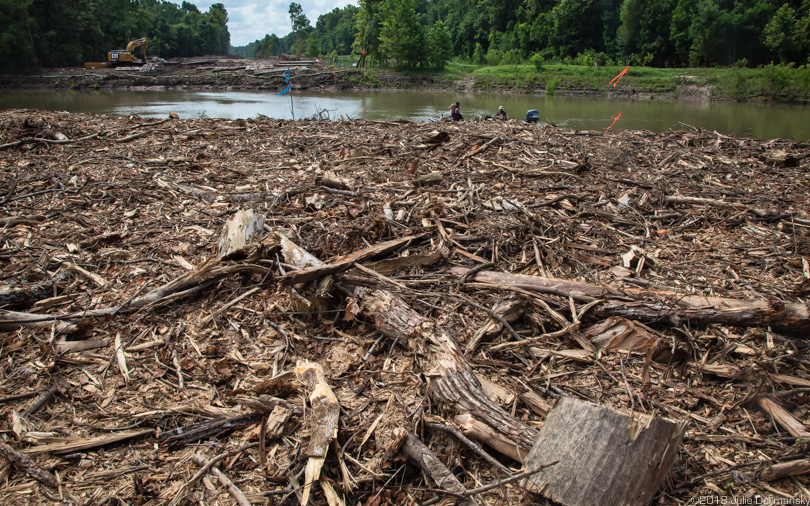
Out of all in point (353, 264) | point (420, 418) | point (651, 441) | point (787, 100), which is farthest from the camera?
point (787, 100)

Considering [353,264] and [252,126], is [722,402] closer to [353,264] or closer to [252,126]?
[353,264]

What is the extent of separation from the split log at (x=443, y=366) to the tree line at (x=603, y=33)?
49.5m

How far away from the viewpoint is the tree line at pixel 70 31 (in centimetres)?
3966

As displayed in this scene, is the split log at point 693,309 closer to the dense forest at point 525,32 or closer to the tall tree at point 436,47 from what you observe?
the dense forest at point 525,32

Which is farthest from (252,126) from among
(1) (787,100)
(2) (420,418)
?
(1) (787,100)

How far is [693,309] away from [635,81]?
4166cm

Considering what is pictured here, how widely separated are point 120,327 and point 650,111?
1176 inches

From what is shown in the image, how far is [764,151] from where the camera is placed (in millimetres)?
8438

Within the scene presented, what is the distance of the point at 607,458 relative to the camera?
5.83 ft

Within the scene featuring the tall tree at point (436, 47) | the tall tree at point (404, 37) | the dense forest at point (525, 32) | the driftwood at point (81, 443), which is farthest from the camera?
the tall tree at point (436, 47)

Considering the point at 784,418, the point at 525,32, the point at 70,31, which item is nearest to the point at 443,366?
the point at 784,418

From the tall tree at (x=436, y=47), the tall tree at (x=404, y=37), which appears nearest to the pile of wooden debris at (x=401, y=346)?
the tall tree at (x=404, y=37)

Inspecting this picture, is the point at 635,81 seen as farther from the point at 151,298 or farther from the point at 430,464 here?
the point at 430,464

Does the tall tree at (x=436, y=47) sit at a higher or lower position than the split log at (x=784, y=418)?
higher
